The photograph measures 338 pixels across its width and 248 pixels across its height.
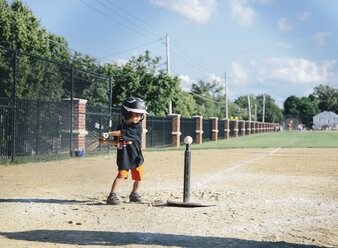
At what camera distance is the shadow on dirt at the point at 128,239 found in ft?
11.7

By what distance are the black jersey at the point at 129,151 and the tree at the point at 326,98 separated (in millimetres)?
145489

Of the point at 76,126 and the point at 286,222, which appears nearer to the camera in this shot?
the point at 286,222

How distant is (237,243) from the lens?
11.8 feet

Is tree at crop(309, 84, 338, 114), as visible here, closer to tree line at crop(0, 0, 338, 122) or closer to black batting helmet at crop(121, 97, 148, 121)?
tree line at crop(0, 0, 338, 122)

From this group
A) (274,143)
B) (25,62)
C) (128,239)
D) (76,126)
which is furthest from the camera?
(274,143)

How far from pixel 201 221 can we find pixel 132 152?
5.36 feet

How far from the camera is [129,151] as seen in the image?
554 centimetres

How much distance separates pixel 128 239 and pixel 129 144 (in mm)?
2020

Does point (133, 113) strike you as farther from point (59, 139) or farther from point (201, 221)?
point (59, 139)

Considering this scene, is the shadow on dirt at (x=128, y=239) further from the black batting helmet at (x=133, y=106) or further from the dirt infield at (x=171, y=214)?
the black batting helmet at (x=133, y=106)

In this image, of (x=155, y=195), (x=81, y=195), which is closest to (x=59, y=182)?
(x=81, y=195)

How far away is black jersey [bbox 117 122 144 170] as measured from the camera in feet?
18.0

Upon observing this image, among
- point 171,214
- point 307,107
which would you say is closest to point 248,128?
point 171,214

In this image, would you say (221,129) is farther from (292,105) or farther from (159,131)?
(292,105)
